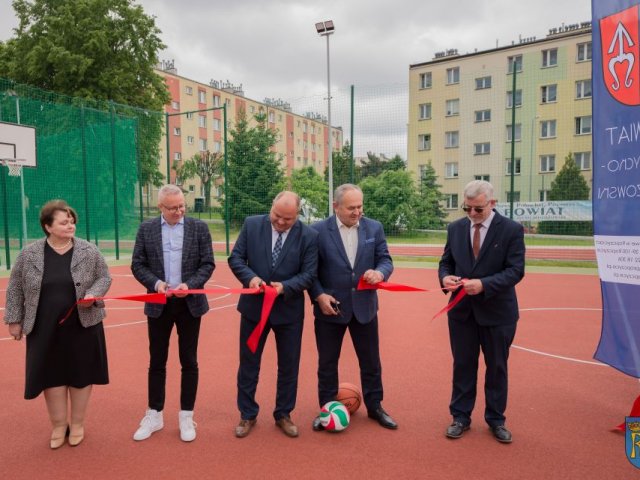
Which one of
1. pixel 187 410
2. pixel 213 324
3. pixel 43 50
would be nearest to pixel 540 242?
pixel 213 324

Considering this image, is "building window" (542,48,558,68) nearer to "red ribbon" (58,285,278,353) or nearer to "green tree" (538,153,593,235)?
"green tree" (538,153,593,235)

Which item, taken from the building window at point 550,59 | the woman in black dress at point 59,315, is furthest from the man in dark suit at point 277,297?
the building window at point 550,59

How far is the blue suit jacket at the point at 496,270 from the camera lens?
3.69 metres

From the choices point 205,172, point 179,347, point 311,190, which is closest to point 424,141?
point 311,190

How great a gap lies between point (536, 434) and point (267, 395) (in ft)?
7.51

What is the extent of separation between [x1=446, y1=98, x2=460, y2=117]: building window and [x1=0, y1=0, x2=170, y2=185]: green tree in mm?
15212

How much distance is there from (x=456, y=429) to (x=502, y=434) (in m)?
0.33

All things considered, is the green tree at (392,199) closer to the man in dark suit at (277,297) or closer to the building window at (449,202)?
the building window at (449,202)

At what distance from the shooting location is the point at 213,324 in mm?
7473

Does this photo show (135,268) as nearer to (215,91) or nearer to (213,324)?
(213,324)

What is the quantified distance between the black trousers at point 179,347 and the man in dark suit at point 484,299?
199 cm

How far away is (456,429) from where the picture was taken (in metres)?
3.81

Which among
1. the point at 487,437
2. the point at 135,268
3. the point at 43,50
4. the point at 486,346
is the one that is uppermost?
the point at 43,50

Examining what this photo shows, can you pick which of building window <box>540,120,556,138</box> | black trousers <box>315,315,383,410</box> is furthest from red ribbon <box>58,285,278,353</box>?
building window <box>540,120,556,138</box>
